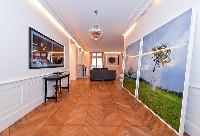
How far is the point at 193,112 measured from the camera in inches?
115

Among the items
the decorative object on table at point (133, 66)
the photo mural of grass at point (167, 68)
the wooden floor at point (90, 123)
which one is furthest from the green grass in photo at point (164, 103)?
the decorative object on table at point (133, 66)

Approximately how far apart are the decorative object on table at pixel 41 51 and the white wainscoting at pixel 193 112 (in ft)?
11.5

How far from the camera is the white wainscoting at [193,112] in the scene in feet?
9.16

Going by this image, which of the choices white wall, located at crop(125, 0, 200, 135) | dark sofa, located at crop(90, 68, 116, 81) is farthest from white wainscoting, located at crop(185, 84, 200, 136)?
dark sofa, located at crop(90, 68, 116, 81)

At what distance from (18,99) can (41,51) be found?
1875 mm

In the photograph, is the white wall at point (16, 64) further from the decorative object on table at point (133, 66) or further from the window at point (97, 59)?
the window at point (97, 59)

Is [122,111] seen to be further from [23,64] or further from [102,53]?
[102,53]

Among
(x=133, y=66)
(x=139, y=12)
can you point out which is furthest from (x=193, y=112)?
(x=133, y=66)

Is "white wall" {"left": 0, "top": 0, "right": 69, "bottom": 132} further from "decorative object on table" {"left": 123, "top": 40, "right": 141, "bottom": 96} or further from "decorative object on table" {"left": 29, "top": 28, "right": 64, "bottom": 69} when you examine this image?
"decorative object on table" {"left": 123, "top": 40, "right": 141, "bottom": 96}

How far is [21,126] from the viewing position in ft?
10.9

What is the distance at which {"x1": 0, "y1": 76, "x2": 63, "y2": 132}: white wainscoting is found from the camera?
319cm

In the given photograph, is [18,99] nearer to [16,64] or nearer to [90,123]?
[16,64]

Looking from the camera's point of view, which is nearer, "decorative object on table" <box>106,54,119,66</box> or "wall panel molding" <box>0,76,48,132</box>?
"wall panel molding" <box>0,76,48,132</box>

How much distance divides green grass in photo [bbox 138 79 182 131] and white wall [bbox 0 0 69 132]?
2883mm
